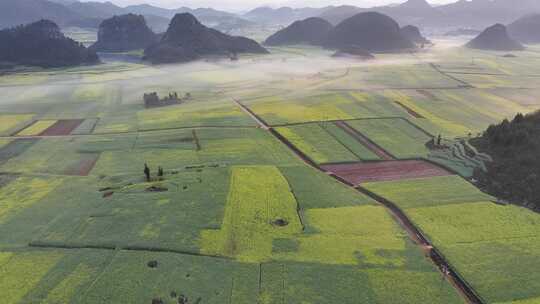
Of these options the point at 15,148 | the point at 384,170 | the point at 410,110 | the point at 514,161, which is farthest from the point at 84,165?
the point at 410,110

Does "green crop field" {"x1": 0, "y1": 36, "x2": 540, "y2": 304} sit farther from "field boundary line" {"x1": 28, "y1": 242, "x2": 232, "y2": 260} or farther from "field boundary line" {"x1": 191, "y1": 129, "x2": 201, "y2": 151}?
"field boundary line" {"x1": 191, "y1": 129, "x2": 201, "y2": 151}

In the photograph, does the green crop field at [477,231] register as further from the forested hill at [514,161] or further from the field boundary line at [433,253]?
the forested hill at [514,161]

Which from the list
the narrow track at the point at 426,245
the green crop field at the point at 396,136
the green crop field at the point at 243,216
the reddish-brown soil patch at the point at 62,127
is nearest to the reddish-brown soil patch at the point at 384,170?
the narrow track at the point at 426,245

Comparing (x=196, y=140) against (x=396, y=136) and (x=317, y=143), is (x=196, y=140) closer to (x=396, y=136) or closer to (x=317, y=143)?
(x=317, y=143)

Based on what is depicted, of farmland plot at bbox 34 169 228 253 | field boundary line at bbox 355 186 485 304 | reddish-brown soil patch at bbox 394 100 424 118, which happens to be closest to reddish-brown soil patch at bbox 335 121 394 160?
field boundary line at bbox 355 186 485 304

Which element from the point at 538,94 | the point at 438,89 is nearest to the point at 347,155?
the point at 438,89
